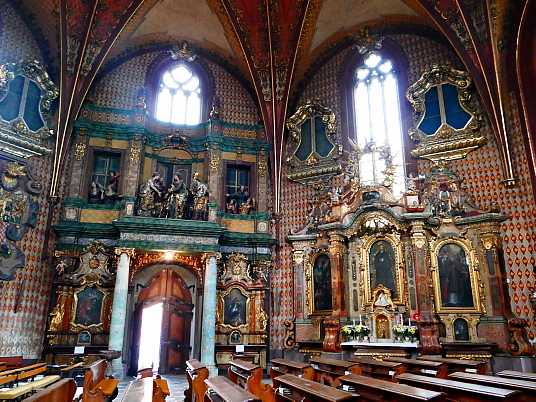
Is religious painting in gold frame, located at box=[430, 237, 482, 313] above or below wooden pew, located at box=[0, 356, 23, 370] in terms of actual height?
above

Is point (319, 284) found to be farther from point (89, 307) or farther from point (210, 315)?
point (89, 307)

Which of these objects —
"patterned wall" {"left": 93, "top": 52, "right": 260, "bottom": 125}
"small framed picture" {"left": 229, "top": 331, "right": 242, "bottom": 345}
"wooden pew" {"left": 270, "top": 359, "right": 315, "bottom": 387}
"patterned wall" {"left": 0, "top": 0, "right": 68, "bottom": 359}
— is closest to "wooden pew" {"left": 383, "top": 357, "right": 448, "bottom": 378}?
"wooden pew" {"left": 270, "top": 359, "right": 315, "bottom": 387}

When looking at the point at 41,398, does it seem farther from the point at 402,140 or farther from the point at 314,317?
the point at 402,140

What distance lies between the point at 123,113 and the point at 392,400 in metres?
17.4

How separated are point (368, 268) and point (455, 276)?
3100 mm

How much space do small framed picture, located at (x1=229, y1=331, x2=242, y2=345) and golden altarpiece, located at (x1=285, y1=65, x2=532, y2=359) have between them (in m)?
1.94

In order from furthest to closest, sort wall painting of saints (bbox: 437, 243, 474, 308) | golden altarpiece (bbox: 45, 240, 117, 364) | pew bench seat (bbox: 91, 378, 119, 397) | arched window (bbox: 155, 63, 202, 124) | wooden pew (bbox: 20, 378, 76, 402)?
1. arched window (bbox: 155, 63, 202, 124)
2. golden altarpiece (bbox: 45, 240, 117, 364)
3. wall painting of saints (bbox: 437, 243, 474, 308)
4. pew bench seat (bbox: 91, 378, 119, 397)
5. wooden pew (bbox: 20, 378, 76, 402)

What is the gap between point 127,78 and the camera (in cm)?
2111

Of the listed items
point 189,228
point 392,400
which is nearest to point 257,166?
point 189,228

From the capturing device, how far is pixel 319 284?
60.3 feet

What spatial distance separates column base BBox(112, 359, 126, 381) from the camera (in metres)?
15.7

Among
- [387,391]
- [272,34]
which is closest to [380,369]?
[387,391]

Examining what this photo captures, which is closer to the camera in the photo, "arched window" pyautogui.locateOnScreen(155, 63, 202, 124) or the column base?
the column base

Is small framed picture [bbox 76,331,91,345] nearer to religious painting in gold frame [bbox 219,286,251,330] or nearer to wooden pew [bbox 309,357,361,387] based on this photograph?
religious painting in gold frame [bbox 219,286,251,330]
